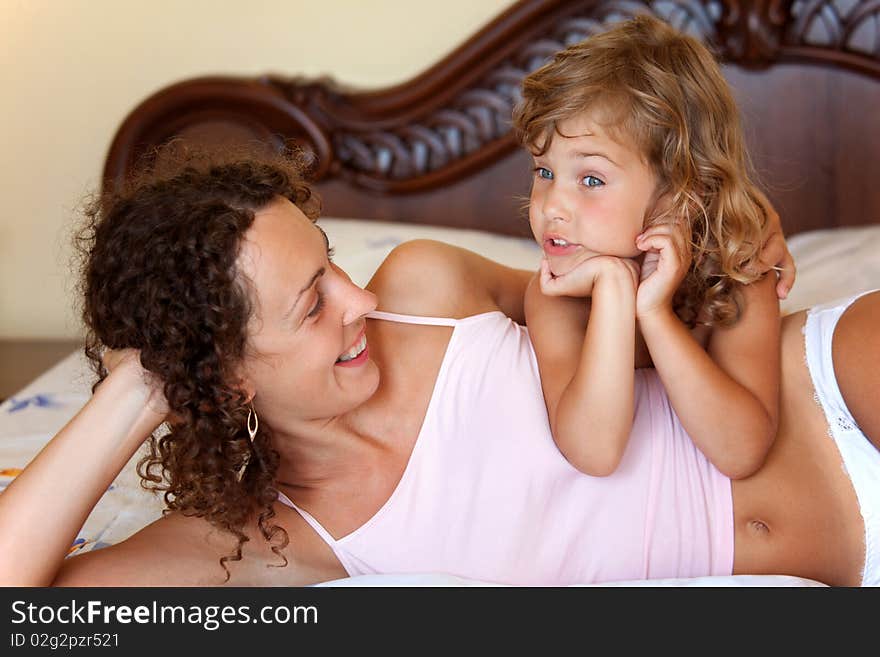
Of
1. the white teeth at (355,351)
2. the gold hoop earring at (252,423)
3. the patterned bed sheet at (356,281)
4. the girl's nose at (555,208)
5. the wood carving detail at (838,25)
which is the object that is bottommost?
the patterned bed sheet at (356,281)

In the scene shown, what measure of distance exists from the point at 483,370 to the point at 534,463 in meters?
0.16

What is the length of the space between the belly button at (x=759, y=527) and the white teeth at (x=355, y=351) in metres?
0.61

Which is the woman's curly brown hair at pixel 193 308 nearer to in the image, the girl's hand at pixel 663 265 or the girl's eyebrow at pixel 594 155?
the girl's eyebrow at pixel 594 155

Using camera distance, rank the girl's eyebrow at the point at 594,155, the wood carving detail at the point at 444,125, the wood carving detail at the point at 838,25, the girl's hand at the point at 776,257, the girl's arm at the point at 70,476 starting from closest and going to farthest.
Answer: the girl's arm at the point at 70,476 → the girl's eyebrow at the point at 594,155 → the girl's hand at the point at 776,257 → the wood carving detail at the point at 838,25 → the wood carving detail at the point at 444,125

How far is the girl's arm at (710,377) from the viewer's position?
1.38 m

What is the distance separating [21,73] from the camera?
285 centimetres

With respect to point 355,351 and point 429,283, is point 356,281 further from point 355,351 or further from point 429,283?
point 355,351

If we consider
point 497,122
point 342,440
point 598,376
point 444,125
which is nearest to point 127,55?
point 444,125

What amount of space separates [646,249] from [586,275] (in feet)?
0.33

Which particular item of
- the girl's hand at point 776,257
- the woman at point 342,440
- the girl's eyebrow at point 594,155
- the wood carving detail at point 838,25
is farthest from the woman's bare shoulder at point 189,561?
the wood carving detail at point 838,25

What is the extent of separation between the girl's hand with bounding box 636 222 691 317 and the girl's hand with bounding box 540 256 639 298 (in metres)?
0.02

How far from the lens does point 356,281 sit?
2297mm
